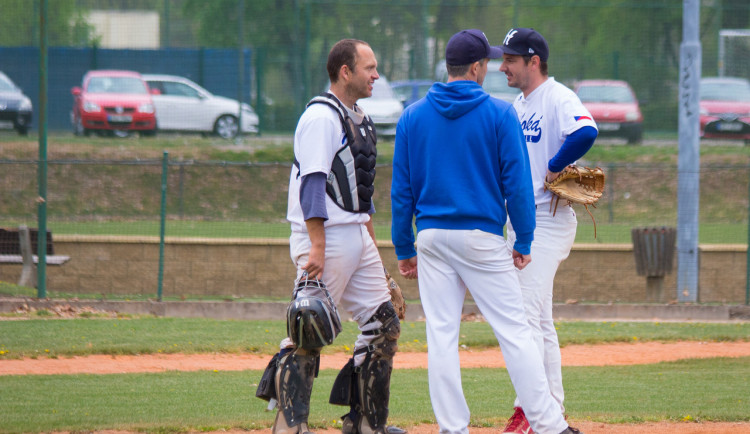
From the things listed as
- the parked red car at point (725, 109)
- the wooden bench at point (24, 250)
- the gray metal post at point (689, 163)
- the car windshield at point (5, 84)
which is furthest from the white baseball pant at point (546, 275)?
the car windshield at point (5, 84)

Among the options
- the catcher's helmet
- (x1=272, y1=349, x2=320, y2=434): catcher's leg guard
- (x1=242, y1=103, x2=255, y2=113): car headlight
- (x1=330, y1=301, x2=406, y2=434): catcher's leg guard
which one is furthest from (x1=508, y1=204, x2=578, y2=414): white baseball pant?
(x1=242, y1=103, x2=255, y2=113): car headlight

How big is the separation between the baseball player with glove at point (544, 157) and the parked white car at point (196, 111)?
15.5 meters

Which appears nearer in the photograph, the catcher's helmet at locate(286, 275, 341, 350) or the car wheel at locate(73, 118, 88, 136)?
the catcher's helmet at locate(286, 275, 341, 350)

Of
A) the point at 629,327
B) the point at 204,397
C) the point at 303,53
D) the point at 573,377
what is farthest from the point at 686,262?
the point at 303,53

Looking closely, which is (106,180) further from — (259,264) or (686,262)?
(686,262)

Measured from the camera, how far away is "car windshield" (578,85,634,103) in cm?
2098

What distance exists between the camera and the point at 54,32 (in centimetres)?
2241

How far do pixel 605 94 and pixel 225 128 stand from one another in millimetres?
8677

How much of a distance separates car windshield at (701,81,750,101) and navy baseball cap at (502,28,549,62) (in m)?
17.1

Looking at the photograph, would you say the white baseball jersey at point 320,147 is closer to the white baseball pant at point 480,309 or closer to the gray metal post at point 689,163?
the white baseball pant at point 480,309

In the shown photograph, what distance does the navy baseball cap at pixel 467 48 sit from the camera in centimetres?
472

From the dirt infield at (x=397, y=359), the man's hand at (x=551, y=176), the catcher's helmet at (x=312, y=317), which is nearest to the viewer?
the catcher's helmet at (x=312, y=317)

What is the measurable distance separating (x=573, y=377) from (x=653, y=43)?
15327 mm

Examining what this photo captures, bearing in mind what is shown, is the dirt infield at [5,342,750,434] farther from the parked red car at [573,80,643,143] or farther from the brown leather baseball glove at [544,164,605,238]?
the parked red car at [573,80,643,143]
